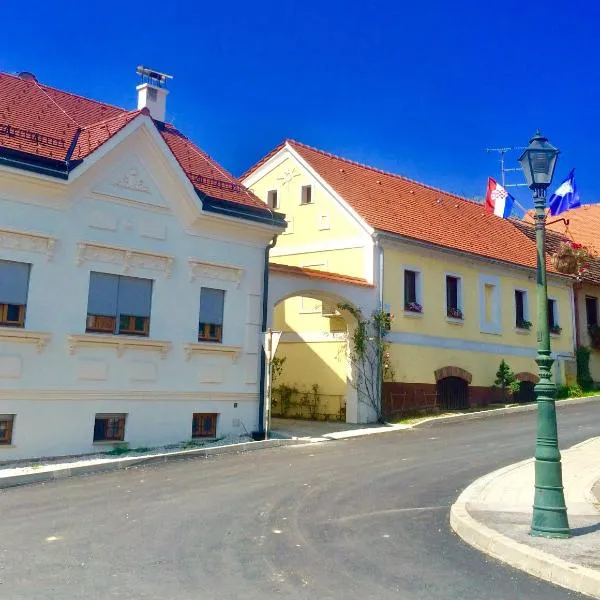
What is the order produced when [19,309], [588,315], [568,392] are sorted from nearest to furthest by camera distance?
[19,309] → [568,392] → [588,315]

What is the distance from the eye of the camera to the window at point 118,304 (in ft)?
49.3

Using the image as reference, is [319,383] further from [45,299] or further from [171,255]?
[45,299]

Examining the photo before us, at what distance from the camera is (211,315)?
17.0 m

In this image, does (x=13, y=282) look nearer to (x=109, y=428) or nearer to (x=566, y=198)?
(x=109, y=428)

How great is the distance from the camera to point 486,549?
24.9 feet

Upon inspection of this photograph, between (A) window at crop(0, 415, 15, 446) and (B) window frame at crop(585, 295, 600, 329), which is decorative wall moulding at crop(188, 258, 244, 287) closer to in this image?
(A) window at crop(0, 415, 15, 446)

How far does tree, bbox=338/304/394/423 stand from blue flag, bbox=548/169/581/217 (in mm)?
6457

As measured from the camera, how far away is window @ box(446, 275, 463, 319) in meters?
24.8

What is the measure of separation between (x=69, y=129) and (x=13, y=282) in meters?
4.63

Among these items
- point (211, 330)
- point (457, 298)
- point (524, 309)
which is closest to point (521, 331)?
point (524, 309)

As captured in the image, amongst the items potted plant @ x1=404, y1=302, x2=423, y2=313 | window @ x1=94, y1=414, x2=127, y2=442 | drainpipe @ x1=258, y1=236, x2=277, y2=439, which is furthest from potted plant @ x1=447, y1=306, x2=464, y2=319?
window @ x1=94, y1=414, x2=127, y2=442

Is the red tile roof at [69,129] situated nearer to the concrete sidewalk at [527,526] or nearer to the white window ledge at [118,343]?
the white window ledge at [118,343]

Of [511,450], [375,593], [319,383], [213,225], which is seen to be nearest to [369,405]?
[319,383]

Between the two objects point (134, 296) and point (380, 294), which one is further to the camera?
point (380, 294)
